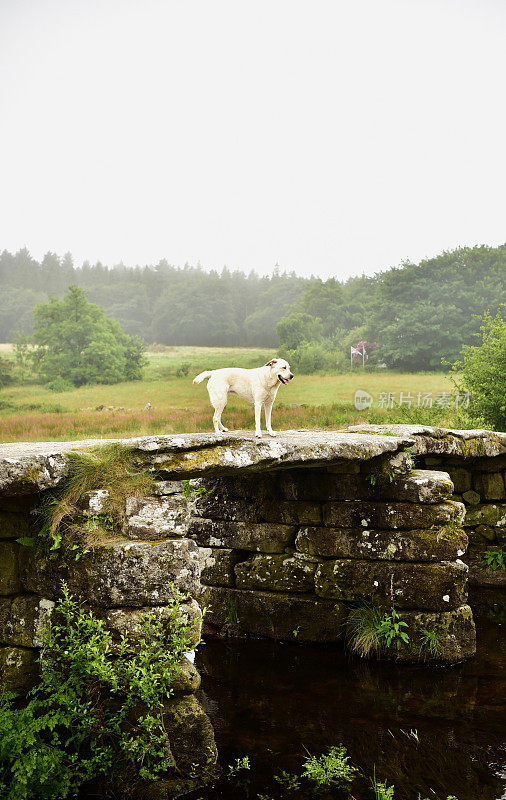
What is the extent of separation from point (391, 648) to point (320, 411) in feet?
30.7

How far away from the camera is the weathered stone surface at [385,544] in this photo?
735cm

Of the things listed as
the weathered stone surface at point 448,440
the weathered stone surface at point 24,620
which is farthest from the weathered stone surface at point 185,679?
the weathered stone surface at point 448,440

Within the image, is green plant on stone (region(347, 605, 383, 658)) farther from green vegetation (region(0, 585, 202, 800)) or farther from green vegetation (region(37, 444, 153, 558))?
green vegetation (region(37, 444, 153, 558))

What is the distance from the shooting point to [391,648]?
747cm

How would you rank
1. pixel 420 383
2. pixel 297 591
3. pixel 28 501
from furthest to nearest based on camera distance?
pixel 420 383 < pixel 297 591 < pixel 28 501

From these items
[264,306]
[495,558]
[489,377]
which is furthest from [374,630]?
[264,306]

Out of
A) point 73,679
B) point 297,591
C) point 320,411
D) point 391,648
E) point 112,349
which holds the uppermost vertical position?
point 112,349

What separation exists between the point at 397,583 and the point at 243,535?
232cm

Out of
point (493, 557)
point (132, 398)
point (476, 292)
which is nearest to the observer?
point (493, 557)

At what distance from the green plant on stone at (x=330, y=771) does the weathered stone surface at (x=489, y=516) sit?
6.88 metres

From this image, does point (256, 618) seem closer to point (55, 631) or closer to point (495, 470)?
point (55, 631)

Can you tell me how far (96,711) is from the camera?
4492 mm

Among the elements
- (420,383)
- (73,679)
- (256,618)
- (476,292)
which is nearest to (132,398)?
(256,618)

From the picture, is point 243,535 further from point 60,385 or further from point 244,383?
point 60,385
